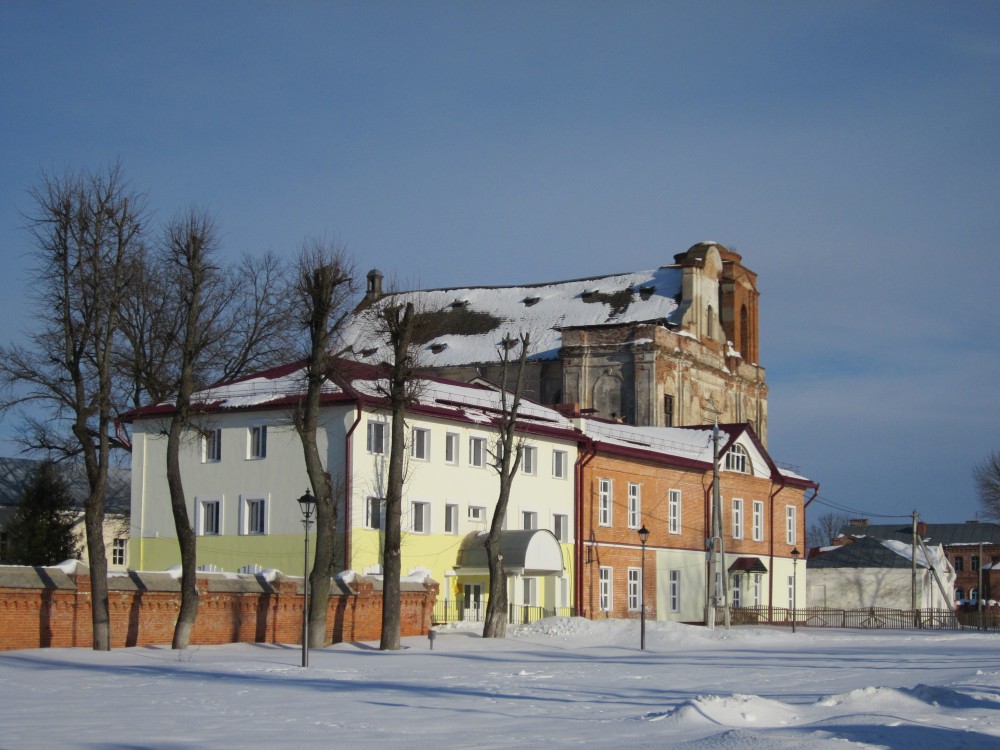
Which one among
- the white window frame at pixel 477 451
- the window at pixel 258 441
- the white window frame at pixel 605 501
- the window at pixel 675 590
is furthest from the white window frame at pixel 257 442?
the window at pixel 675 590

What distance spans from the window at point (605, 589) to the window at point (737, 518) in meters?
8.44

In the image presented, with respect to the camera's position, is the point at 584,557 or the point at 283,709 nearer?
the point at 283,709

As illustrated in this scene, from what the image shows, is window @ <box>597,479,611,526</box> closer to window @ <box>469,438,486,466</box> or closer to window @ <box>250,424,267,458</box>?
window @ <box>469,438,486,466</box>

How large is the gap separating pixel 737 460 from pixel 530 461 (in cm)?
1307

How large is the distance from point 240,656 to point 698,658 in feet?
32.5

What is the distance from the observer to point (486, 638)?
1453 inches

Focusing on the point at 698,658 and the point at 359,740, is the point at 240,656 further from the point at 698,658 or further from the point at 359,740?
the point at 359,740

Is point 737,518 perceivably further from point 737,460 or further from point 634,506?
point 634,506

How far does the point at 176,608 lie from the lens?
103ft

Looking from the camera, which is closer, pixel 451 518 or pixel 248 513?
pixel 248 513

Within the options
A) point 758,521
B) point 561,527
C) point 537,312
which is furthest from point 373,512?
point 537,312

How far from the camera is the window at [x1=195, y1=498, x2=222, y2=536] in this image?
42281mm

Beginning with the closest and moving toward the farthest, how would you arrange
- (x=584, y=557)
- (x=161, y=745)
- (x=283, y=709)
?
(x=161, y=745) < (x=283, y=709) < (x=584, y=557)

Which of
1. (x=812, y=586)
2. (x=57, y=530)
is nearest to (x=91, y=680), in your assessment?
(x=57, y=530)
